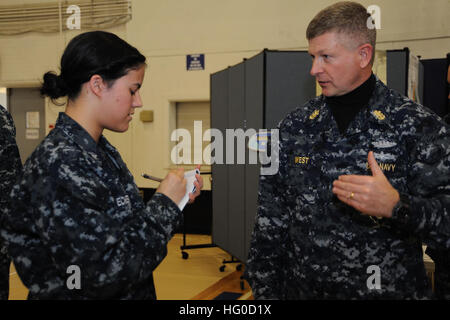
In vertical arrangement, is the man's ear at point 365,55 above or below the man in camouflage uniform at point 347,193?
above

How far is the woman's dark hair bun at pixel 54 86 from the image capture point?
113 cm

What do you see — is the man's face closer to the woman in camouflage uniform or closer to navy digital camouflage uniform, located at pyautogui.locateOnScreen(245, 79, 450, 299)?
navy digital camouflage uniform, located at pyautogui.locateOnScreen(245, 79, 450, 299)

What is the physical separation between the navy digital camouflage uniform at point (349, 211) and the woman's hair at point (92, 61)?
663mm

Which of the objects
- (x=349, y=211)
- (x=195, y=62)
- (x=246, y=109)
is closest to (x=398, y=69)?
(x=246, y=109)

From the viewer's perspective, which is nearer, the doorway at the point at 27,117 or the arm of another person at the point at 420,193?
the arm of another person at the point at 420,193

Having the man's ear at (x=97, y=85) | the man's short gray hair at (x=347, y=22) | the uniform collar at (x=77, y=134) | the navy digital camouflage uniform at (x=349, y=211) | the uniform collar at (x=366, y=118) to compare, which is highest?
the man's short gray hair at (x=347, y=22)

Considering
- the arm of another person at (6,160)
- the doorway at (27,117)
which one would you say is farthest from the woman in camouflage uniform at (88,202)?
the doorway at (27,117)

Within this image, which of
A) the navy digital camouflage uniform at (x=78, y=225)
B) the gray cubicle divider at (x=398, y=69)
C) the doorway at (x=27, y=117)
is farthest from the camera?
the doorway at (x=27, y=117)

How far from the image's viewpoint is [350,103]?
1.40 m

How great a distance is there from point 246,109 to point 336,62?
2322mm

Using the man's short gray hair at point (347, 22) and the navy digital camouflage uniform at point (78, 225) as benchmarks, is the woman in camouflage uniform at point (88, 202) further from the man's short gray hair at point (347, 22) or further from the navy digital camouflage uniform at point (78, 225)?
the man's short gray hair at point (347, 22)

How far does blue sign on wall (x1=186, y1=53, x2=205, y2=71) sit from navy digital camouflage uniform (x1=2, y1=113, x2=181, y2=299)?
16.1 feet

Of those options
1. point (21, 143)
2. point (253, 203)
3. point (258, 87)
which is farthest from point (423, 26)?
point (21, 143)
